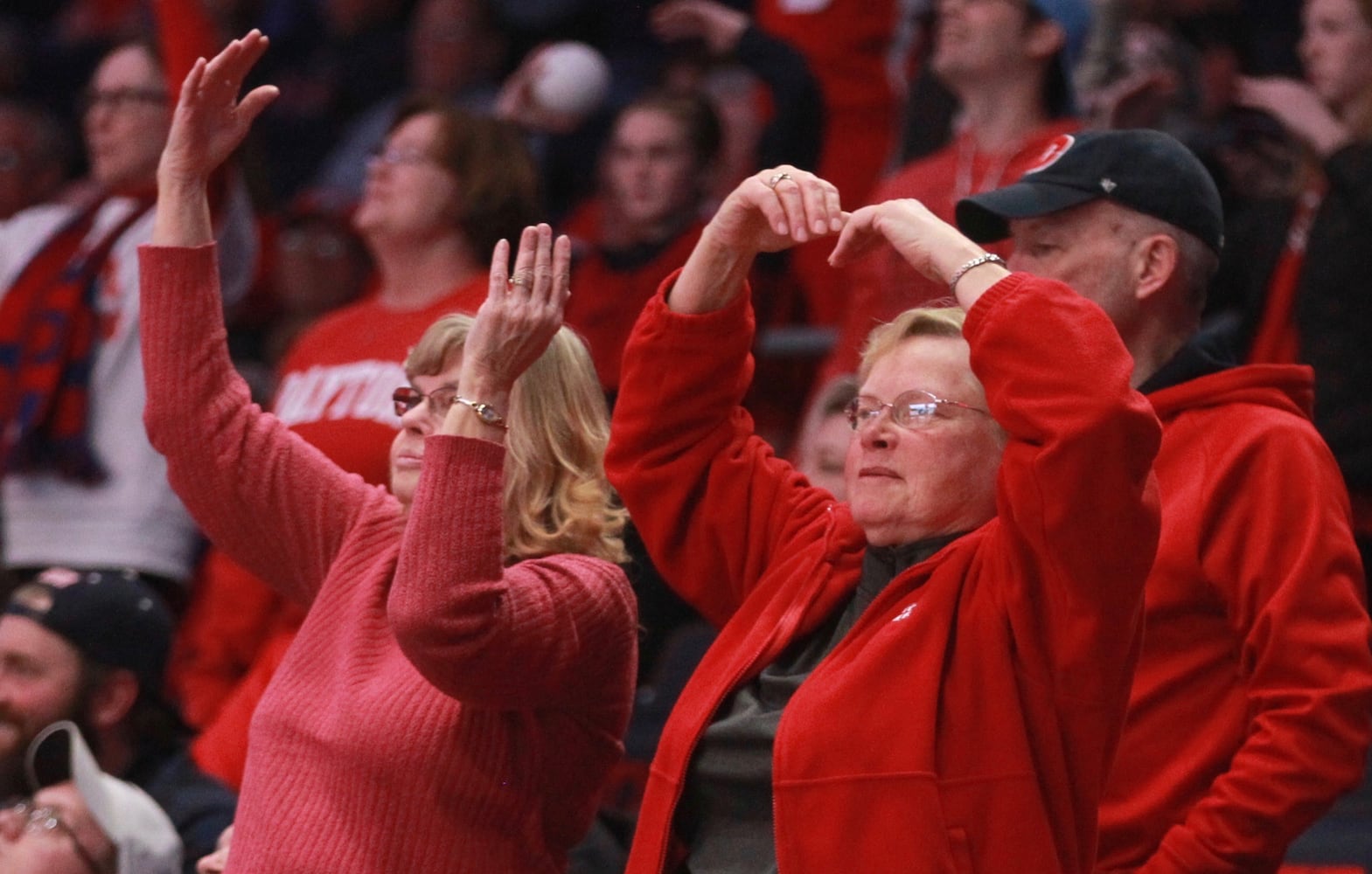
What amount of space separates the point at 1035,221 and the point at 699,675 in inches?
28.9

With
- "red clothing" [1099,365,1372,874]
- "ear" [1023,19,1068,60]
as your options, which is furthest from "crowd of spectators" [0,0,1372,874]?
"red clothing" [1099,365,1372,874]

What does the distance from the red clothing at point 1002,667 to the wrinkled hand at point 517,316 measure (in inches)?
15.2

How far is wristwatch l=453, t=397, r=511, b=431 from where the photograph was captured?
85.1 inches

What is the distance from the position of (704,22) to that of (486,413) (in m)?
2.41

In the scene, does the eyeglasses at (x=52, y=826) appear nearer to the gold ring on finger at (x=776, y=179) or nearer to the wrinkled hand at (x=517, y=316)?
the wrinkled hand at (x=517, y=316)

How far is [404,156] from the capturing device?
3.72 m

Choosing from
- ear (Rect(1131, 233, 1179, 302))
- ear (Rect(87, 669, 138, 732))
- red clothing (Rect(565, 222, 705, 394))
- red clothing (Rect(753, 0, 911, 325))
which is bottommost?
ear (Rect(87, 669, 138, 732))

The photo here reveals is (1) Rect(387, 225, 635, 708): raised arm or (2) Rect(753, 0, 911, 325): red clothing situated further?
(2) Rect(753, 0, 911, 325): red clothing

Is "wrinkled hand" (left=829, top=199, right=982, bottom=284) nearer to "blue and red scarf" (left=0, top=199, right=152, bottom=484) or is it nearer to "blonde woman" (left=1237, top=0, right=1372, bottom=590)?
"blonde woman" (left=1237, top=0, right=1372, bottom=590)

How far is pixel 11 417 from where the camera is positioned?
413 centimetres

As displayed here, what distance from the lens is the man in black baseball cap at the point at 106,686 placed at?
10.2 ft

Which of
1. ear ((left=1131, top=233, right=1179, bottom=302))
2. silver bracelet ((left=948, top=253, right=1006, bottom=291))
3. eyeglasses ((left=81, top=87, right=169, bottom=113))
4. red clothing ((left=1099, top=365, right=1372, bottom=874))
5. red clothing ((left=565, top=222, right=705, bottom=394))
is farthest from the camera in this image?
eyeglasses ((left=81, top=87, right=169, bottom=113))

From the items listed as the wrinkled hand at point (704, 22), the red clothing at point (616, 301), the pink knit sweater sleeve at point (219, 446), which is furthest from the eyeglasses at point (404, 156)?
the pink knit sweater sleeve at point (219, 446)

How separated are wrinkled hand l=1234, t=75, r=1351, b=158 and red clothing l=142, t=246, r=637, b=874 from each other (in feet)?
5.86
